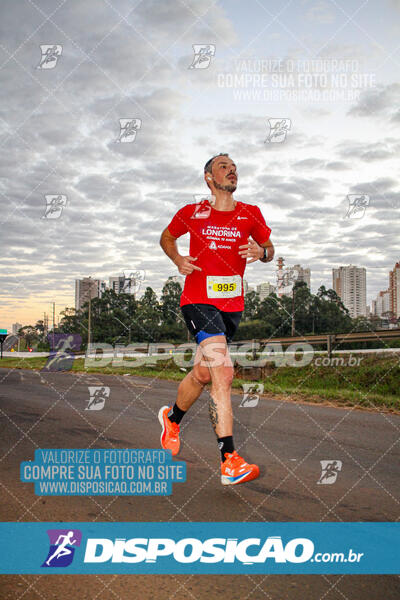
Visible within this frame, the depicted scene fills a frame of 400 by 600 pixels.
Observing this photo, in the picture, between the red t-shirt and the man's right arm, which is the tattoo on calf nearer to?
the red t-shirt

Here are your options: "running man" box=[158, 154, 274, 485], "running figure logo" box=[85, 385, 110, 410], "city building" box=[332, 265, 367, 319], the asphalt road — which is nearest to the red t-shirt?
"running man" box=[158, 154, 274, 485]

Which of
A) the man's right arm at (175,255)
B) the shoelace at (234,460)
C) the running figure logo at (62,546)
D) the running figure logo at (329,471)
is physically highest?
the man's right arm at (175,255)

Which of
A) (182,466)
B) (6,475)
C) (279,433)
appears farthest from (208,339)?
(279,433)

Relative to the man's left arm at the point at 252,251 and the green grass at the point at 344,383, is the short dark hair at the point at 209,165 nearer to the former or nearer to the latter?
the man's left arm at the point at 252,251

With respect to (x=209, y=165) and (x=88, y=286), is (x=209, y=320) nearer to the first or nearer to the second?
(x=209, y=165)

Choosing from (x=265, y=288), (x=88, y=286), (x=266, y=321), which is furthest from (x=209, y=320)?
(x=266, y=321)

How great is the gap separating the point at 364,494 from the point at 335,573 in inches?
50.0

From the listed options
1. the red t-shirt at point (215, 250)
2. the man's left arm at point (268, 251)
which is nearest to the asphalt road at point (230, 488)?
the red t-shirt at point (215, 250)

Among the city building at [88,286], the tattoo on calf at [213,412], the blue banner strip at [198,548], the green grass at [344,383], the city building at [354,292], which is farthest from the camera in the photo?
the city building at [354,292]

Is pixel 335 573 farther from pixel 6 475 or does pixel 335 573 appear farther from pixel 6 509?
pixel 6 475

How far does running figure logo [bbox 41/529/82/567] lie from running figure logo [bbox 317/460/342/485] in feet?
6.43

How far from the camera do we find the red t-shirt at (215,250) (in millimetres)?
3506

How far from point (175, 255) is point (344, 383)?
10650mm

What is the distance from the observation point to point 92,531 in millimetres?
2871
